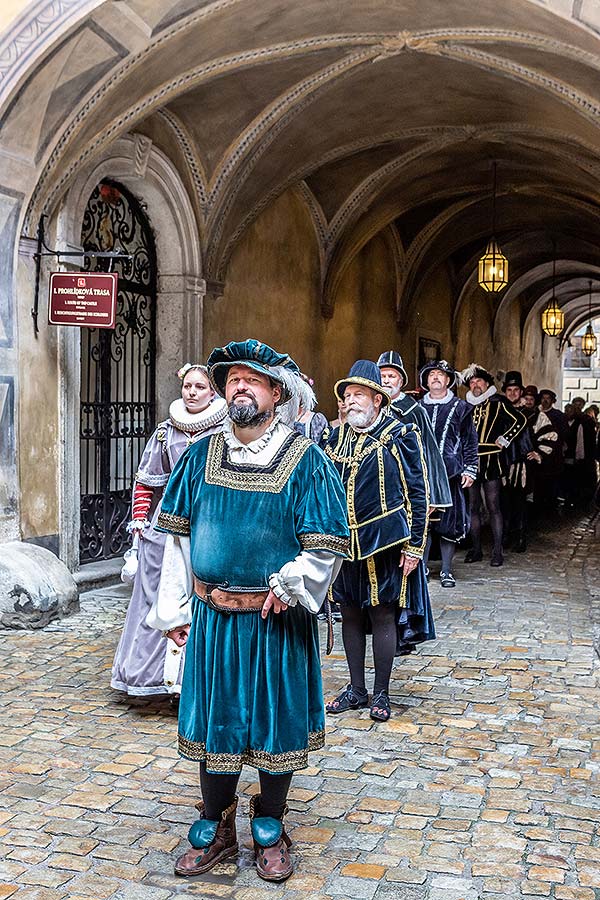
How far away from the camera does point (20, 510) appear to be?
7.70 metres

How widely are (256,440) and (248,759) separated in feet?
3.37

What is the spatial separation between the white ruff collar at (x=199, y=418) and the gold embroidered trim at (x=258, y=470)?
1657mm

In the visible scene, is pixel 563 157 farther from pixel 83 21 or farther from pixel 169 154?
pixel 83 21

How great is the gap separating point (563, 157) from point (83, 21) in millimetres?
7181

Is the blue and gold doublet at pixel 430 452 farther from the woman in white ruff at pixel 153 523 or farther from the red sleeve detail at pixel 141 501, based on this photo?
the red sleeve detail at pixel 141 501

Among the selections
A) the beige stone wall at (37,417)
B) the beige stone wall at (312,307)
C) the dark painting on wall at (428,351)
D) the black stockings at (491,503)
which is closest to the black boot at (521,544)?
the black stockings at (491,503)

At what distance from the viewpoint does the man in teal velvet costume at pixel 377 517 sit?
16.3 feet

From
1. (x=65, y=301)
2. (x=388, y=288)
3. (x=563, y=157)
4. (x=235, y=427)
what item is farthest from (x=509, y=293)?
(x=235, y=427)

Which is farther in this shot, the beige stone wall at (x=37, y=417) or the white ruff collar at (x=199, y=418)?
the beige stone wall at (x=37, y=417)

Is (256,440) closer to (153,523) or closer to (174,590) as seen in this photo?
(174,590)

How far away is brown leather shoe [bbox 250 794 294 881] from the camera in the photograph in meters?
3.28

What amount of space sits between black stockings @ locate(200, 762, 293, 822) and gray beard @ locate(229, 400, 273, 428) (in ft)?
3.61

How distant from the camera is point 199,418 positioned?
5066 millimetres

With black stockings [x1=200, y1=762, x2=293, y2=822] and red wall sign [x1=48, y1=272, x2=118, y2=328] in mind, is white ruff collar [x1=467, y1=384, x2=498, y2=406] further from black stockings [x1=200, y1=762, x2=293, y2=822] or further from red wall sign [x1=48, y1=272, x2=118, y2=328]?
black stockings [x1=200, y1=762, x2=293, y2=822]
